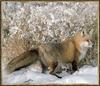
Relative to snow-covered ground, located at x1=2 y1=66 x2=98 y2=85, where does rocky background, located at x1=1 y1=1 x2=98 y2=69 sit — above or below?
above

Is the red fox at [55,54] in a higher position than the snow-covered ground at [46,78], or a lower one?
higher

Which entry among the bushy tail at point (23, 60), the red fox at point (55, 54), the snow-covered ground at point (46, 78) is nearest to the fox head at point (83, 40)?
the red fox at point (55, 54)

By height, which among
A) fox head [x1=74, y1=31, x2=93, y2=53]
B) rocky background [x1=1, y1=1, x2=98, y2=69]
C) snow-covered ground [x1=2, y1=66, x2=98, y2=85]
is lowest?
snow-covered ground [x1=2, y1=66, x2=98, y2=85]

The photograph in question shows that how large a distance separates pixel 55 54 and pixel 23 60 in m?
0.18

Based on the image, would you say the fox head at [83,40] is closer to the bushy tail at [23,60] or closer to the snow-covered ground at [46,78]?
the snow-covered ground at [46,78]

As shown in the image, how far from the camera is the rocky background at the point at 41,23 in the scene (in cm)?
206

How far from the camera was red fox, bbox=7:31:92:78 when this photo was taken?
81.7 inches

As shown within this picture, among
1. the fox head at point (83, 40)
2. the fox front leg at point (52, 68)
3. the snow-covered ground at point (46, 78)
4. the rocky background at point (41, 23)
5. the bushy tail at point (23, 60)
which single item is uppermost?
the rocky background at point (41, 23)

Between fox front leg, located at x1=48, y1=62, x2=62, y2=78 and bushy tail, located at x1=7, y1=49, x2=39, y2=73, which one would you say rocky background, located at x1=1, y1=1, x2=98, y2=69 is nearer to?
bushy tail, located at x1=7, y1=49, x2=39, y2=73

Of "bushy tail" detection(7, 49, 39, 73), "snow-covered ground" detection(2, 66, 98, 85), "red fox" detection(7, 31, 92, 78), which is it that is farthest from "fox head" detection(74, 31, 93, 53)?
"bushy tail" detection(7, 49, 39, 73)

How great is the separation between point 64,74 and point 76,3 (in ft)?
1.31

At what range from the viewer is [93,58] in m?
2.08

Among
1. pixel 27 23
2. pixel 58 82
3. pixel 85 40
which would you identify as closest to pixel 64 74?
pixel 58 82

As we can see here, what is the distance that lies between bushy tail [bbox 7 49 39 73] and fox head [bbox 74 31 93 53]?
9.3 inches
